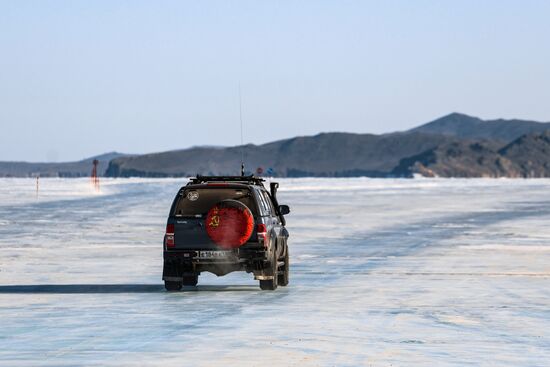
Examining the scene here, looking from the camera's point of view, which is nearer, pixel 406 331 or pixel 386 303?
pixel 406 331

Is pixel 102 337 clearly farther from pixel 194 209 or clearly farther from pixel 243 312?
pixel 194 209

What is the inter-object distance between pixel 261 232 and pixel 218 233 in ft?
2.21

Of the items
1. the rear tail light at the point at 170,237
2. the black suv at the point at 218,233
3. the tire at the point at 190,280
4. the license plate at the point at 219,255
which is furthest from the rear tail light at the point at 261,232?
the tire at the point at 190,280

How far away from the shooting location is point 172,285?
67.7 feet

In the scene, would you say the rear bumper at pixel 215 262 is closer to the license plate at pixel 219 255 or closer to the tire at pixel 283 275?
the license plate at pixel 219 255

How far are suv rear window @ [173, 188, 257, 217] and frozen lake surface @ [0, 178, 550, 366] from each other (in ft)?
4.28

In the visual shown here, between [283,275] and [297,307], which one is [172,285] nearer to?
[283,275]

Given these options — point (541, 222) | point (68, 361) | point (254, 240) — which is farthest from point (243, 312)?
point (541, 222)

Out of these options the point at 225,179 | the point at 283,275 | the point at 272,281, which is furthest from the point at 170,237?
the point at 283,275

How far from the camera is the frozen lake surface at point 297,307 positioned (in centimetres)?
1327

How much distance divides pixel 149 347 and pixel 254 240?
643 cm

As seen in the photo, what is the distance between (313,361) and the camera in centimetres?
1261

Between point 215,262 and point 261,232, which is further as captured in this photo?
point 261,232

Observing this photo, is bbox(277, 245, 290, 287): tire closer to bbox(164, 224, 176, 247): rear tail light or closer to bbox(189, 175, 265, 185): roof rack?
bbox(189, 175, 265, 185): roof rack
